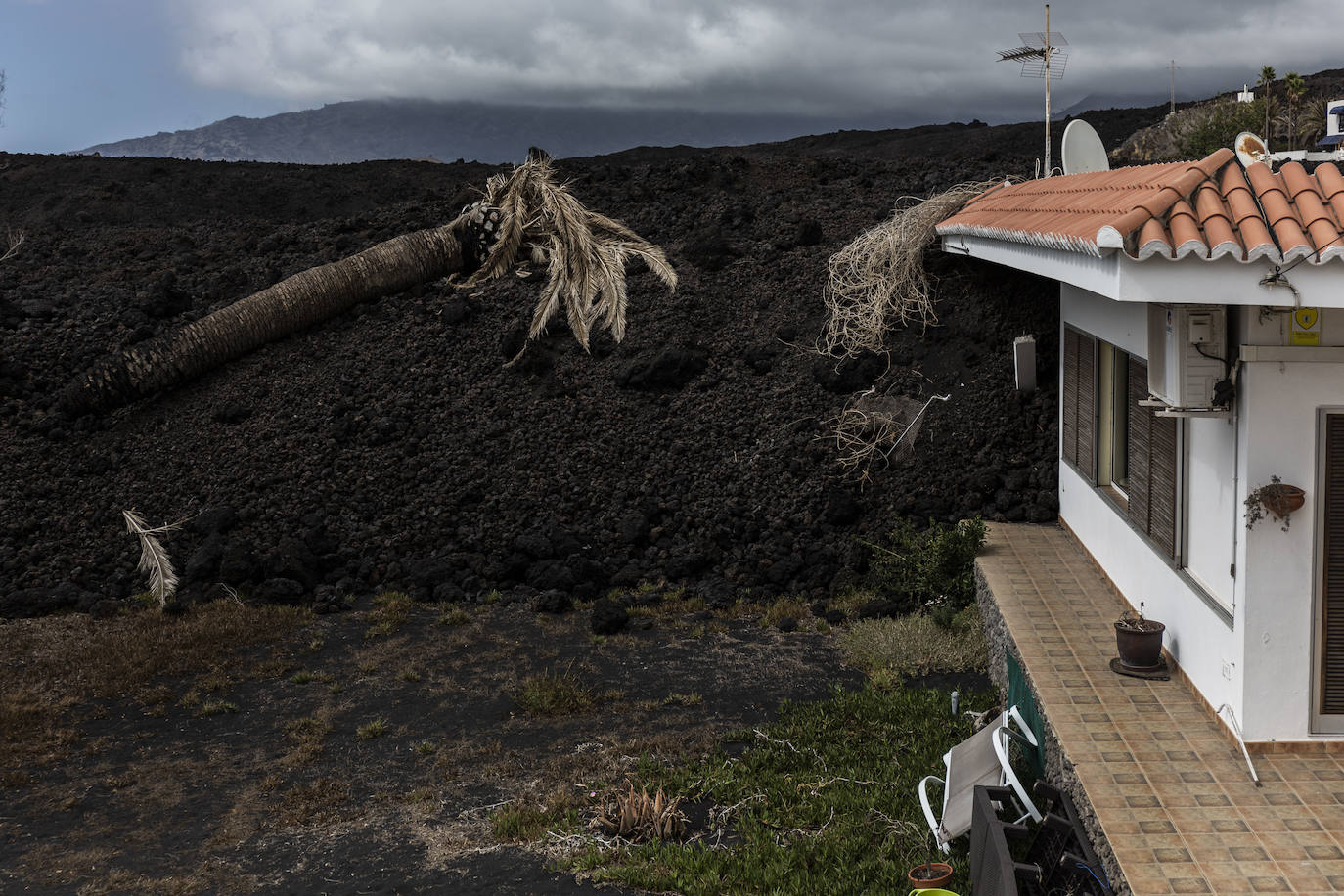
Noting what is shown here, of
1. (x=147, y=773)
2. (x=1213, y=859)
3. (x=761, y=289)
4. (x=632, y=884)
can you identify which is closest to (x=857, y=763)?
(x=632, y=884)

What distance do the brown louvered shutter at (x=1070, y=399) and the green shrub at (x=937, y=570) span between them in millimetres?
952

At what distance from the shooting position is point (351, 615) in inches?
389

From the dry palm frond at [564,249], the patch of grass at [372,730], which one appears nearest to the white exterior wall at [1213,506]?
the patch of grass at [372,730]

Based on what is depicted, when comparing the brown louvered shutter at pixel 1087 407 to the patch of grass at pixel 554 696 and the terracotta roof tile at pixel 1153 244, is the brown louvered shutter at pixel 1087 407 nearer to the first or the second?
the terracotta roof tile at pixel 1153 244

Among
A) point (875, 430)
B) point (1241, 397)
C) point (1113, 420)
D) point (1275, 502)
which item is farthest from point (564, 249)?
point (1275, 502)

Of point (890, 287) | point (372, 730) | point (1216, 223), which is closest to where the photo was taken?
point (1216, 223)

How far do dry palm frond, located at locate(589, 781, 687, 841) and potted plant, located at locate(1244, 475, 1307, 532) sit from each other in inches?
126

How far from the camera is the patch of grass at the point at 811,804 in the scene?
5457 mm

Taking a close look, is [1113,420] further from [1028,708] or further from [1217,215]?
[1217,215]

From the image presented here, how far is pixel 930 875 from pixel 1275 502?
90.8 inches

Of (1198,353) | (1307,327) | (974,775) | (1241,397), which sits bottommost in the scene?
(974,775)

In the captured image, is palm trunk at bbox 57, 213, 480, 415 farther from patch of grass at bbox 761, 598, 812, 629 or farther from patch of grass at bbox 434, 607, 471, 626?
patch of grass at bbox 761, 598, 812, 629

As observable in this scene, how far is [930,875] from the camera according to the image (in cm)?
511

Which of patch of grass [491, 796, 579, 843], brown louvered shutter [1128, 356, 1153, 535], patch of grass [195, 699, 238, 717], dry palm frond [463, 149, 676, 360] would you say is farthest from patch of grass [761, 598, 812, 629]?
dry palm frond [463, 149, 676, 360]
